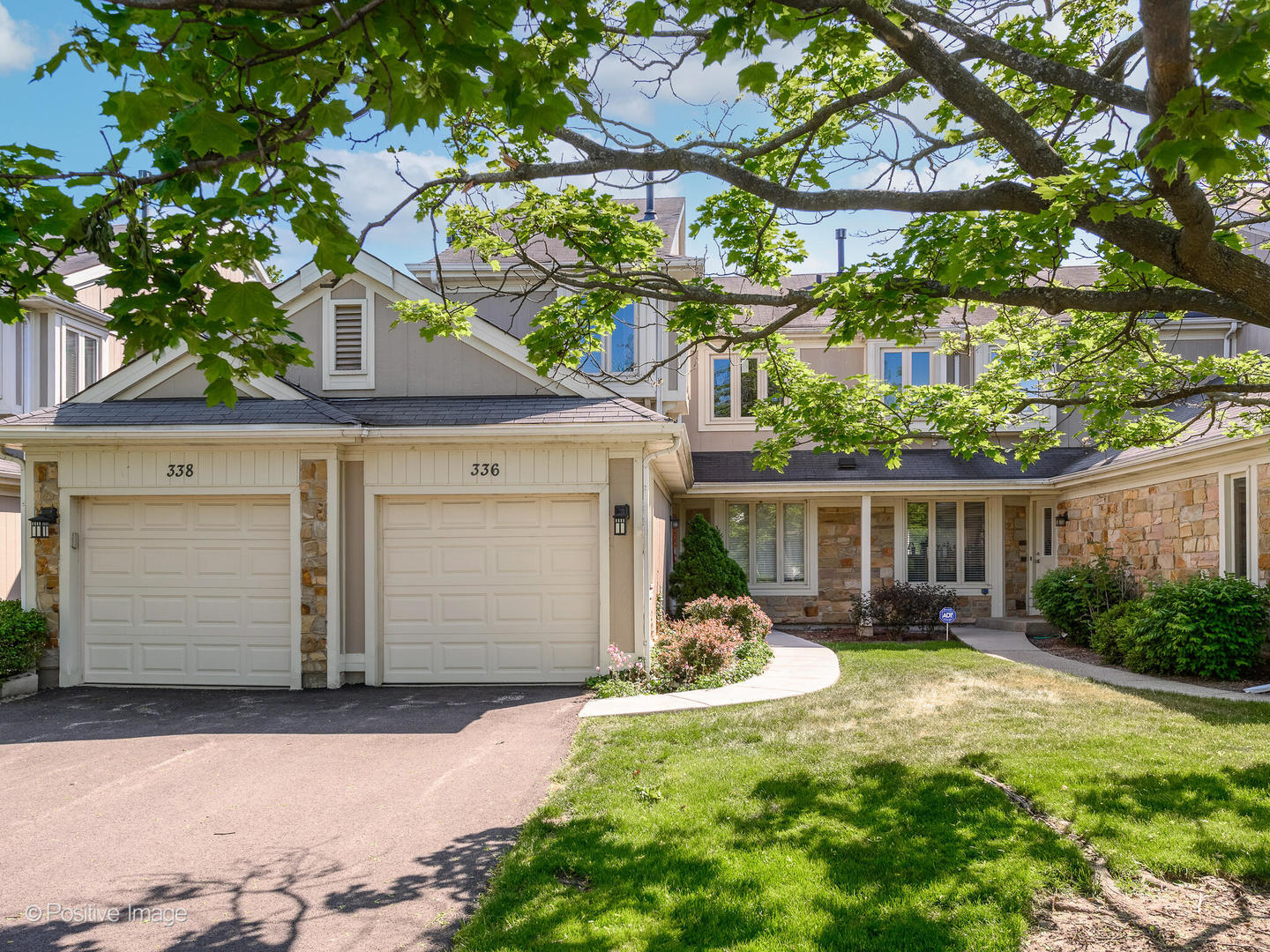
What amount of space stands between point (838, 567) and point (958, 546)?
247 centimetres

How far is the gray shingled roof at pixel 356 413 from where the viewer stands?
31.6ft

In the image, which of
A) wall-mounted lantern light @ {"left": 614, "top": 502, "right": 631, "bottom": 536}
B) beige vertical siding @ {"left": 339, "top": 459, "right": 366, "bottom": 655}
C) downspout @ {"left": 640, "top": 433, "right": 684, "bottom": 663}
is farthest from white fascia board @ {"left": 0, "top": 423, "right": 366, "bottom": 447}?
downspout @ {"left": 640, "top": 433, "right": 684, "bottom": 663}

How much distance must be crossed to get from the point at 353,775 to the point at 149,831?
1448mm

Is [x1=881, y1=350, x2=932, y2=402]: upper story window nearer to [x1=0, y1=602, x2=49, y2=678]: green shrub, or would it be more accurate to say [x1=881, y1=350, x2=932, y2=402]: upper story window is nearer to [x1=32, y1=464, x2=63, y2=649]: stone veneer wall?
[x1=32, y1=464, x2=63, y2=649]: stone veneer wall

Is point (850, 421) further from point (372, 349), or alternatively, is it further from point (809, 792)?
point (372, 349)

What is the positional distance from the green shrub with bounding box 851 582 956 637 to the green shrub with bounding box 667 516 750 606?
2705mm

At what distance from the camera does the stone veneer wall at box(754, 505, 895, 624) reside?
1666 cm

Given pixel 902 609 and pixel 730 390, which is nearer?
pixel 902 609

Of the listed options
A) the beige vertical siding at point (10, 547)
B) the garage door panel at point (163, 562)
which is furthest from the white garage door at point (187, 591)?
the beige vertical siding at point (10, 547)

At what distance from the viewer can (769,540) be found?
17.0 m

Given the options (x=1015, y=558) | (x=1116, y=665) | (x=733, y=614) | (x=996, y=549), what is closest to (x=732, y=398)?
(x=996, y=549)

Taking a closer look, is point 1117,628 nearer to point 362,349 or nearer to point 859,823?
point 859,823

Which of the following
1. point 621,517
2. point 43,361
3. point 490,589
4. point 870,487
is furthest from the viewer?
point 870,487

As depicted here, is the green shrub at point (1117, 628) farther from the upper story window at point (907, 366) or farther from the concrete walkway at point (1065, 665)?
the upper story window at point (907, 366)
